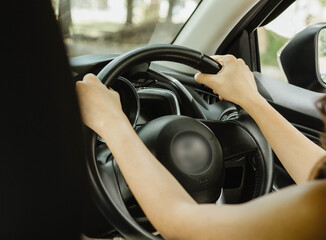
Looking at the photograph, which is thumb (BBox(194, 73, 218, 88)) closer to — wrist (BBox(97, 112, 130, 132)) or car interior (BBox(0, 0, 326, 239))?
car interior (BBox(0, 0, 326, 239))

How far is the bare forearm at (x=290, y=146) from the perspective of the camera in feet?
4.13

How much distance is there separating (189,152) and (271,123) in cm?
31

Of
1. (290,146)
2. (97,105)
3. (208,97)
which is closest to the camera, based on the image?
(97,105)

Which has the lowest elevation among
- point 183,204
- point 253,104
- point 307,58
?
point 183,204

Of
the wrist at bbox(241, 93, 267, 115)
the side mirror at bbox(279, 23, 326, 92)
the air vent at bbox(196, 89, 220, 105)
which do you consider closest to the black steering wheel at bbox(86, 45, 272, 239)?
the wrist at bbox(241, 93, 267, 115)

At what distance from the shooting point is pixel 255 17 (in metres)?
2.15

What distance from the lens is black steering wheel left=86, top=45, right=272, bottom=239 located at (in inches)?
39.2

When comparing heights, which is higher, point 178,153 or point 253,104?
point 253,104

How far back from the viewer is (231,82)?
1.34 meters

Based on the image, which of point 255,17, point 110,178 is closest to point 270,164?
point 110,178

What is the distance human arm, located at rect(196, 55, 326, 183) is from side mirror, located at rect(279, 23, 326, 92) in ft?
2.72

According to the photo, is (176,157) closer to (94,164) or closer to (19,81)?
(94,164)

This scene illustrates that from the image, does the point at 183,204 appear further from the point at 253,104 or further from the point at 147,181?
the point at 253,104

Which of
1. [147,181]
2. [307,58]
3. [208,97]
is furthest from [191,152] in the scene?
[307,58]
